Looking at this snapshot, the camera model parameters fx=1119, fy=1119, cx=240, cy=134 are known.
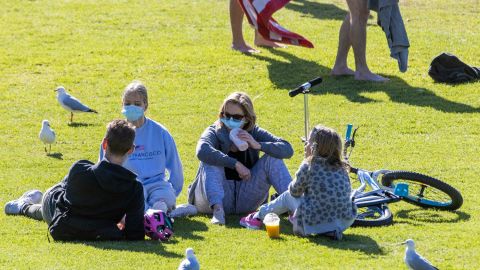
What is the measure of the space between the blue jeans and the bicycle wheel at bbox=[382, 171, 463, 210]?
94cm

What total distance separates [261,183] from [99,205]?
1.74m

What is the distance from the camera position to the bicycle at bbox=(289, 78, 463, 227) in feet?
30.0

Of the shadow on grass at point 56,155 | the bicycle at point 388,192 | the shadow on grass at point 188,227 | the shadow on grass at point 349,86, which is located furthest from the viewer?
the shadow on grass at point 349,86

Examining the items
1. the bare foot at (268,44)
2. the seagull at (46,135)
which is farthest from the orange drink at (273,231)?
the bare foot at (268,44)

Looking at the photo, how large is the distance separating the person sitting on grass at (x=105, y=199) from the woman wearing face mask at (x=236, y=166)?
1.08 m

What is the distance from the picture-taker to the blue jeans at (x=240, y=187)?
936 cm

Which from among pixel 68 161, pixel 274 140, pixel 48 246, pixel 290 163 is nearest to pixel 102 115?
pixel 68 161

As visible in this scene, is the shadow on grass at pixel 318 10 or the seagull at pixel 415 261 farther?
the shadow on grass at pixel 318 10

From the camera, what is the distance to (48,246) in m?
8.12

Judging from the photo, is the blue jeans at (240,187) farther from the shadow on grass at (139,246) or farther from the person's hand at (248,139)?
the shadow on grass at (139,246)

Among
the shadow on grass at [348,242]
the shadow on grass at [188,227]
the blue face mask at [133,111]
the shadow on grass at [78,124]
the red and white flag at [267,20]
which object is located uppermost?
the red and white flag at [267,20]

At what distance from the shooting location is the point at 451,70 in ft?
49.2

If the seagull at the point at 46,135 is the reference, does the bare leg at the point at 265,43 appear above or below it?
above

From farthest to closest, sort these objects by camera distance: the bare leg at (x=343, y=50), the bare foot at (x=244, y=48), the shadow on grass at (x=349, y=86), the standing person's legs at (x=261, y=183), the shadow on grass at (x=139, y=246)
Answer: the bare foot at (x=244, y=48), the bare leg at (x=343, y=50), the shadow on grass at (x=349, y=86), the standing person's legs at (x=261, y=183), the shadow on grass at (x=139, y=246)
